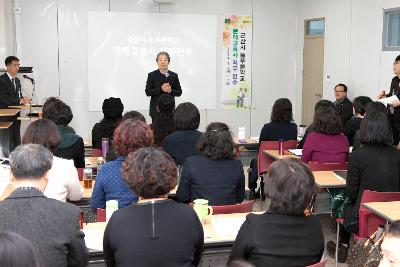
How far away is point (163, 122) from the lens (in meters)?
4.95

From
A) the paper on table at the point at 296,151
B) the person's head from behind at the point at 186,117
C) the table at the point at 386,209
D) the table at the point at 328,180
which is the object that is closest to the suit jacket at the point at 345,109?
the paper on table at the point at 296,151

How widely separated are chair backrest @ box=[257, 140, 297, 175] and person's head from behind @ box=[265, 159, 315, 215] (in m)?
3.25

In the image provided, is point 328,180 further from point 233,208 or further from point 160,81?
point 160,81

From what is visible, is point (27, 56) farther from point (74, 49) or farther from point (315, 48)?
point (315, 48)

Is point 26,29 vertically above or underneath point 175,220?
above

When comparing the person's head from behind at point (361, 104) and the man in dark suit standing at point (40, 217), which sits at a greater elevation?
the person's head from behind at point (361, 104)

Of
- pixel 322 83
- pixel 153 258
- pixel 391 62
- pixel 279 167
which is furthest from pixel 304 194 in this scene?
pixel 322 83

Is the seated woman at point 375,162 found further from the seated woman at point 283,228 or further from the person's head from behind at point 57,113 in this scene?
the person's head from behind at point 57,113

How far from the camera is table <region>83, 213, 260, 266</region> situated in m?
2.61

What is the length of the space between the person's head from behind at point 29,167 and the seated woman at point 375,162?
237cm

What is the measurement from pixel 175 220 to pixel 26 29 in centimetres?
720

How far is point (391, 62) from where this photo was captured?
6969 mm

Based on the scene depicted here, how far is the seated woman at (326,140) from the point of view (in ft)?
15.3

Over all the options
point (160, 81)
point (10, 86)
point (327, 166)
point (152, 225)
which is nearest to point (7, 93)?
point (10, 86)
